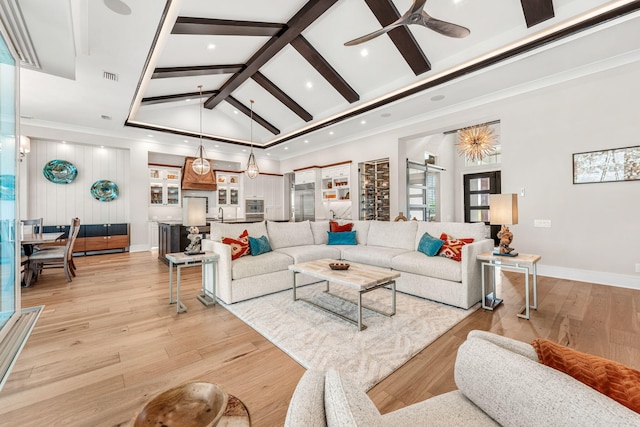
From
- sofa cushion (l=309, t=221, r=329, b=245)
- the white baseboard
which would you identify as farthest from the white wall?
sofa cushion (l=309, t=221, r=329, b=245)

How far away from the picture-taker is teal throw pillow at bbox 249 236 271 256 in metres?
3.77

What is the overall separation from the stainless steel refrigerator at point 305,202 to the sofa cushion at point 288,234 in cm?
351

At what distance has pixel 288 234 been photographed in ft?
14.8

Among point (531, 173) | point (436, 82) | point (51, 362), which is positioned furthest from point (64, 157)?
point (531, 173)

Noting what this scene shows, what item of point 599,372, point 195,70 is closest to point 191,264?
point 599,372

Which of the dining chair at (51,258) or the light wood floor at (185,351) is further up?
the dining chair at (51,258)

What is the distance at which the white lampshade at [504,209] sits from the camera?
121 inches

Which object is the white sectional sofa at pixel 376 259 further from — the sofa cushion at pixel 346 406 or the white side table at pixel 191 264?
the sofa cushion at pixel 346 406

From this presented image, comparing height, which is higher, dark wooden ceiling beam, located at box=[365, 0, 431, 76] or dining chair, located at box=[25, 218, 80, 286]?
dark wooden ceiling beam, located at box=[365, 0, 431, 76]

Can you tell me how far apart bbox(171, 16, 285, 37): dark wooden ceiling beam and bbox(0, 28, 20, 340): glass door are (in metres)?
1.89

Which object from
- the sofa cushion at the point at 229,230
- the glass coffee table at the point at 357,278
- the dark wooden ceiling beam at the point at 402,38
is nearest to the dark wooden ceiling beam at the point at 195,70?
the dark wooden ceiling beam at the point at 402,38

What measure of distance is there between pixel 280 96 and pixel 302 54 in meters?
1.53

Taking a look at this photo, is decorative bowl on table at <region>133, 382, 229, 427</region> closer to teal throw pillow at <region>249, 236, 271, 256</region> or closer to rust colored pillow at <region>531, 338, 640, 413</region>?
rust colored pillow at <region>531, 338, 640, 413</region>

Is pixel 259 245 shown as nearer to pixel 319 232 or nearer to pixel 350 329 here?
pixel 319 232
